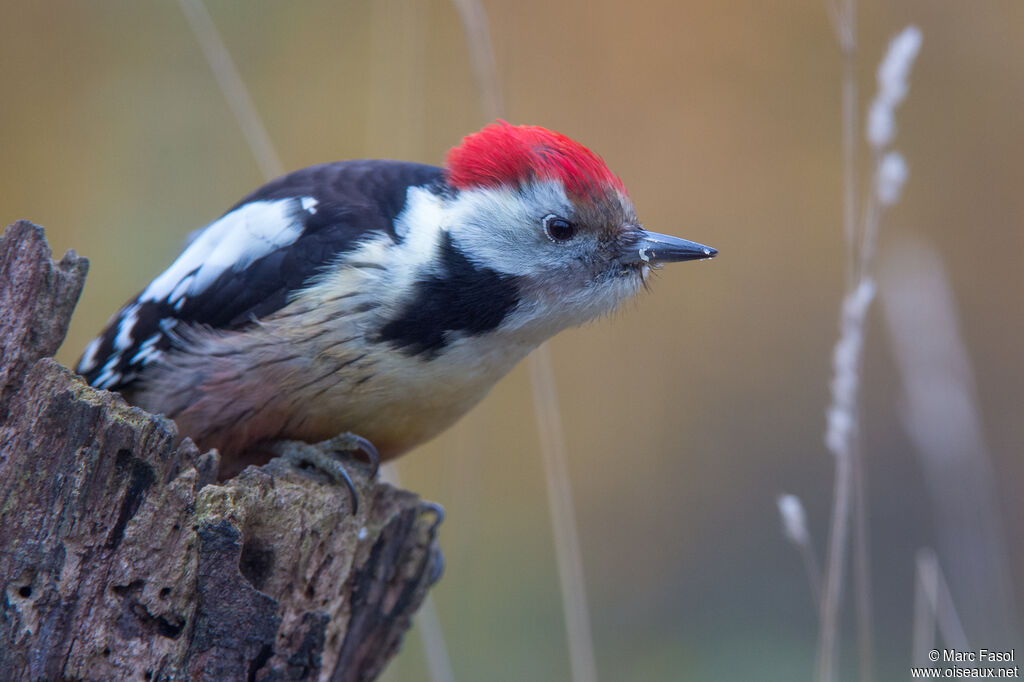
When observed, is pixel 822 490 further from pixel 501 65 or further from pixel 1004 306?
pixel 501 65

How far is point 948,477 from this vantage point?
97.3 inches

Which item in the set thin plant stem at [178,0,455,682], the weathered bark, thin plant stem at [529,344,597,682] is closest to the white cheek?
thin plant stem at [529,344,597,682]

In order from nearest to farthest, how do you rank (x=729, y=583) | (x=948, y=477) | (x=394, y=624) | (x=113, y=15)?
(x=394, y=624) < (x=948, y=477) < (x=729, y=583) < (x=113, y=15)

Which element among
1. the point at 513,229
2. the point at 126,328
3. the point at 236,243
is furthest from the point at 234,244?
the point at 513,229

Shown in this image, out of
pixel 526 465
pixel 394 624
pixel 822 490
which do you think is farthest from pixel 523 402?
pixel 394 624

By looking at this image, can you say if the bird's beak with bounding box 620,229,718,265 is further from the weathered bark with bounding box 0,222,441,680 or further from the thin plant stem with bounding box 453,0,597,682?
the weathered bark with bounding box 0,222,441,680

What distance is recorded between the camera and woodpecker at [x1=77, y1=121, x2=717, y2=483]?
2.14m

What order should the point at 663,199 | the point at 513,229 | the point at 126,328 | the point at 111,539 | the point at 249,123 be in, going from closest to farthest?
the point at 111,539 < the point at 513,229 < the point at 126,328 < the point at 249,123 < the point at 663,199

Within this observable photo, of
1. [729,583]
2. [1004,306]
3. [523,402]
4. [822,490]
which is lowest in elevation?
[729,583]

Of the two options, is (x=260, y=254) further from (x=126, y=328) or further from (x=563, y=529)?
(x=563, y=529)

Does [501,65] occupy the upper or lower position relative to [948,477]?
upper

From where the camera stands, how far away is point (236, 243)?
2324 mm

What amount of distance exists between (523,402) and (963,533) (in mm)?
2341

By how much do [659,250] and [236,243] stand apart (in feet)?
3.13
